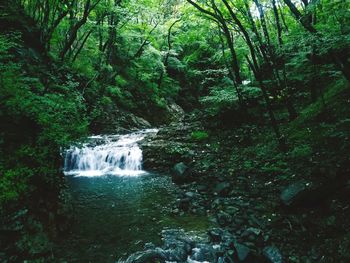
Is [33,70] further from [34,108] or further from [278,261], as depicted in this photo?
[278,261]

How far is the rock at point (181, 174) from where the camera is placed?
392 inches

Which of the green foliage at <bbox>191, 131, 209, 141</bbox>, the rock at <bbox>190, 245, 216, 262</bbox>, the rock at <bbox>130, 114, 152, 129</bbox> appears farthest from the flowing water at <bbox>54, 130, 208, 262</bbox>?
the rock at <bbox>130, 114, 152, 129</bbox>

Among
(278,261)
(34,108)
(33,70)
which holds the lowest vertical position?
(278,261)

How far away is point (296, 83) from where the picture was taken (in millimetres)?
15383

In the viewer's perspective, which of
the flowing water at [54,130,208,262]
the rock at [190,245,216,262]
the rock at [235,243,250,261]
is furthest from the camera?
the flowing water at [54,130,208,262]

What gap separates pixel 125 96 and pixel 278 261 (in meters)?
20.7

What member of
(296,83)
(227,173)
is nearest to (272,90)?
(296,83)

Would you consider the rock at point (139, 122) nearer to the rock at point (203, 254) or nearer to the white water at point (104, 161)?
the white water at point (104, 161)

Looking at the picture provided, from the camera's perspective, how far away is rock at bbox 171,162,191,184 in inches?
392

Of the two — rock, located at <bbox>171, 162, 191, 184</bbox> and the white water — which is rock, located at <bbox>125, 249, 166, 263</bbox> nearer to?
rock, located at <bbox>171, 162, 191, 184</bbox>

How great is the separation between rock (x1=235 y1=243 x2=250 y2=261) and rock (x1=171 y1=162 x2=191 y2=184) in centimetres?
471

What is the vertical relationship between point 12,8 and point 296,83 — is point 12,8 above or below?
above

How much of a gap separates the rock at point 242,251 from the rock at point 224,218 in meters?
1.21

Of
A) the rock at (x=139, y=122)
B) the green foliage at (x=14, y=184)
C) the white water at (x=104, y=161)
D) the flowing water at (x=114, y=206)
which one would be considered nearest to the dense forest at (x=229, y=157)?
the green foliage at (x=14, y=184)
